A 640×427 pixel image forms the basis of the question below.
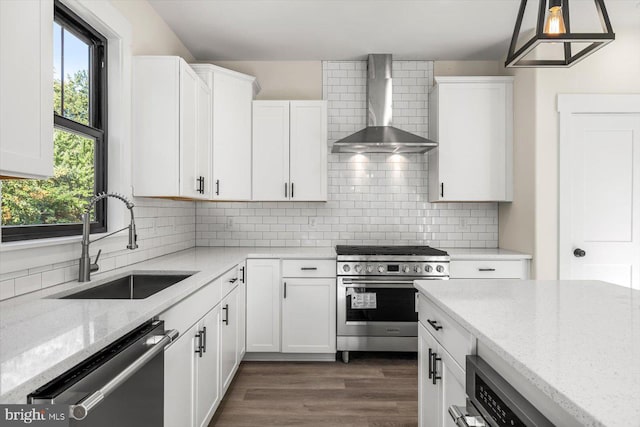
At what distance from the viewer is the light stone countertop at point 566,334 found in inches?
30.7

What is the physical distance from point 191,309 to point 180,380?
31 centimetres

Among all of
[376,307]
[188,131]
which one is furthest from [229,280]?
[376,307]

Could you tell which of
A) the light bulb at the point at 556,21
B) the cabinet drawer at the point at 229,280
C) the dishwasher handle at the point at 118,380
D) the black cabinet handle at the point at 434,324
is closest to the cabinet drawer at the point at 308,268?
the cabinet drawer at the point at 229,280

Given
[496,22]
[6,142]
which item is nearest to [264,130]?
[496,22]

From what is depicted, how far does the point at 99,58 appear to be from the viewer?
100 inches

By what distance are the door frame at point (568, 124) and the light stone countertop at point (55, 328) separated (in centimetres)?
287

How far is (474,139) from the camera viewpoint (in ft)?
12.7

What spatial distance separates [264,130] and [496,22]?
213 centimetres

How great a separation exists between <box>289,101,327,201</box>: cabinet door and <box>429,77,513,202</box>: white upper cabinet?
1.08m

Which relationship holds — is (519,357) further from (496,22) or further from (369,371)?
(496,22)

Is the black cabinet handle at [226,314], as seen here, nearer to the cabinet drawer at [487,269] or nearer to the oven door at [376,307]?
the oven door at [376,307]

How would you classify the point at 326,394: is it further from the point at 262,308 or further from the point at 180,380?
the point at 180,380

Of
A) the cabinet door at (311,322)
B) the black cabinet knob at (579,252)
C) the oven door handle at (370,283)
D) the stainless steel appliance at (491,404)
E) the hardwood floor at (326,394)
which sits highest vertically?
the black cabinet knob at (579,252)

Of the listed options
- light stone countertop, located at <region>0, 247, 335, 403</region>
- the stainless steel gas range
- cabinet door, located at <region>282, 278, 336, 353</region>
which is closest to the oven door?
the stainless steel gas range
